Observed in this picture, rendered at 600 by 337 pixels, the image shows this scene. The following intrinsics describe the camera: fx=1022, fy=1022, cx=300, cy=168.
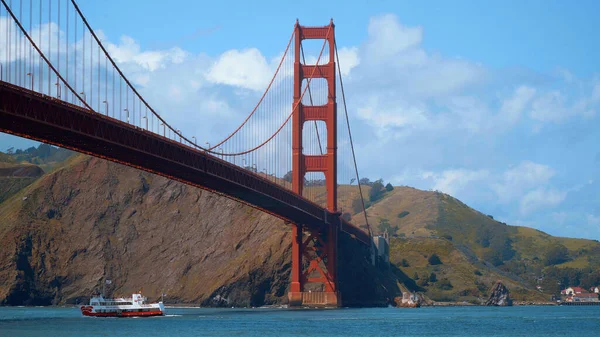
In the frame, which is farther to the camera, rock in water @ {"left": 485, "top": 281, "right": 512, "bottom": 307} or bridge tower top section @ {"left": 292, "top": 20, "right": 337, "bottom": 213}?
rock in water @ {"left": 485, "top": 281, "right": 512, "bottom": 307}

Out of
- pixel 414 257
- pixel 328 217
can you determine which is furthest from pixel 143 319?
pixel 414 257

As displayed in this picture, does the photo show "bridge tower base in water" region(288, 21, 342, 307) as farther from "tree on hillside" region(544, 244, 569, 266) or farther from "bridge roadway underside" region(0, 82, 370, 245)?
"tree on hillside" region(544, 244, 569, 266)

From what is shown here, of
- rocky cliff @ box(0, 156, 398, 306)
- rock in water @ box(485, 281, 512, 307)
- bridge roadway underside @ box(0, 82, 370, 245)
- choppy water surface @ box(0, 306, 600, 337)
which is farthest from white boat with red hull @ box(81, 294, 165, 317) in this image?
rock in water @ box(485, 281, 512, 307)

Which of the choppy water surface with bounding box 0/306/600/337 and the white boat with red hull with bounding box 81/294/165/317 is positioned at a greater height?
the white boat with red hull with bounding box 81/294/165/317

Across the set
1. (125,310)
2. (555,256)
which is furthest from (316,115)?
(555,256)

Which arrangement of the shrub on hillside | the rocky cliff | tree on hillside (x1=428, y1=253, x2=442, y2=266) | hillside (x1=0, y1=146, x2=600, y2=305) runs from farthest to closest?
1. tree on hillside (x1=428, y1=253, x2=442, y2=266)
2. the shrub on hillside
3. hillside (x1=0, y1=146, x2=600, y2=305)
4. the rocky cliff

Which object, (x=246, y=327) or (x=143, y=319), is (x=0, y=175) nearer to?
(x=143, y=319)
